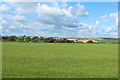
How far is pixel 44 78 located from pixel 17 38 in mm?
44402

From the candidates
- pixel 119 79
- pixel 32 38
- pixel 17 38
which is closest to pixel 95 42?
pixel 32 38

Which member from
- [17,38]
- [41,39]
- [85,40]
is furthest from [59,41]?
[17,38]

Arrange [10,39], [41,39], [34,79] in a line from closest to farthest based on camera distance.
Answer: [34,79] → [10,39] → [41,39]

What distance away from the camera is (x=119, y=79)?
5.51 meters

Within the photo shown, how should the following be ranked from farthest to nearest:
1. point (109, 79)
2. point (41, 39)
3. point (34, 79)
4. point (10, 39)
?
point (41, 39)
point (10, 39)
point (109, 79)
point (34, 79)

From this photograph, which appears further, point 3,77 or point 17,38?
point 17,38

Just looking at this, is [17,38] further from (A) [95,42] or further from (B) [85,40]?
(A) [95,42]

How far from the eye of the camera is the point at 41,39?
158ft

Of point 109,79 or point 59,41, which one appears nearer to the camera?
point 109,79

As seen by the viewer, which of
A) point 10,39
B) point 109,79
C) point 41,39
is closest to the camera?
point 109,79

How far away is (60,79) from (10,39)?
4227cm

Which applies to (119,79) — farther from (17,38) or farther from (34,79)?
(17,38)

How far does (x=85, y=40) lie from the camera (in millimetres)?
49469

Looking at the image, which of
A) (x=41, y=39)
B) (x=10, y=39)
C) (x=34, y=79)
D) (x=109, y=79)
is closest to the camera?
(x=34, y=79)
